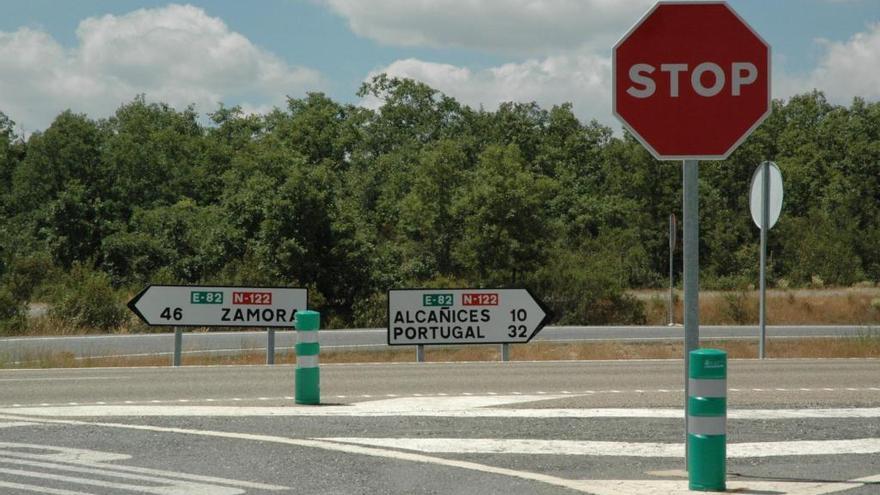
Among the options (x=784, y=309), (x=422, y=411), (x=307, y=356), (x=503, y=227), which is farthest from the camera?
(x=503, y=227)

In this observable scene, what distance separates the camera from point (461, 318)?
69.4 feet

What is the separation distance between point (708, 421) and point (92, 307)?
101 ft

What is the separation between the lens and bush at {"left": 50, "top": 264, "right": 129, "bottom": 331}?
35.7 m

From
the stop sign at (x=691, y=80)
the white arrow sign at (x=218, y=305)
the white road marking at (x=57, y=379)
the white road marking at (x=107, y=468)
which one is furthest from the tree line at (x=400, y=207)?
the stop sign at (x=691, y=80)

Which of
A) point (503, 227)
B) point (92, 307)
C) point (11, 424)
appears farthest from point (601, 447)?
point (503, 227)

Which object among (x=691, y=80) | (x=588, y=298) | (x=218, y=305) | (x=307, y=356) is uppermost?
(x=691, y=80)

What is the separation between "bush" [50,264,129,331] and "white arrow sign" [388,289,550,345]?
17096 millimetres

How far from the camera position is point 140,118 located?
8750 cm

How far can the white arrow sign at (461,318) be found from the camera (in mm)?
21094

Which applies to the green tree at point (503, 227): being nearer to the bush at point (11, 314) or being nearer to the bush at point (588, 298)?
the bush at point (588, 298)

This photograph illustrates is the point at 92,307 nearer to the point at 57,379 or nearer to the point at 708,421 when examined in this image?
the point at 57,379

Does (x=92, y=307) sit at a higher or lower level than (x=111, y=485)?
higher

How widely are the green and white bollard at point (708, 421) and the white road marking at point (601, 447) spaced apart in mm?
1513

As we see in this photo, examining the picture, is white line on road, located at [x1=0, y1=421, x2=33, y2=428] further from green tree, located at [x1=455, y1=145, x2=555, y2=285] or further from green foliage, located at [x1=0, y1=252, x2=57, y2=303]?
green tree, located at [x1=455, y1=145, x2=555, y2=285]
